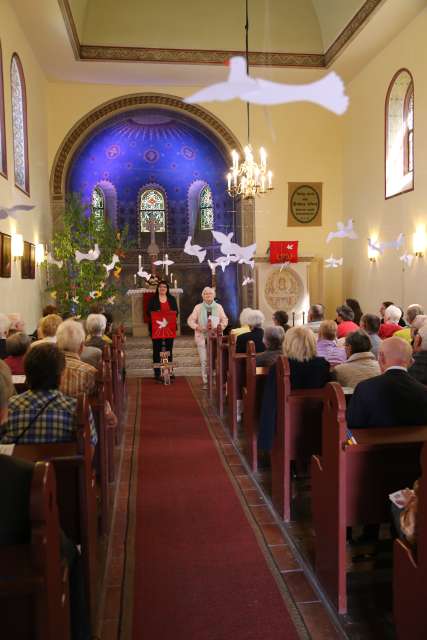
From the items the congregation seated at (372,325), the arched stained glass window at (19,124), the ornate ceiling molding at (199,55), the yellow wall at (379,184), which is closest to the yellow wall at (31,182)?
the arched stained glass window at (19,124)

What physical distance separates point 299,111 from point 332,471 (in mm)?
12374

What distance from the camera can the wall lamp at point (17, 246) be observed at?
9.29m

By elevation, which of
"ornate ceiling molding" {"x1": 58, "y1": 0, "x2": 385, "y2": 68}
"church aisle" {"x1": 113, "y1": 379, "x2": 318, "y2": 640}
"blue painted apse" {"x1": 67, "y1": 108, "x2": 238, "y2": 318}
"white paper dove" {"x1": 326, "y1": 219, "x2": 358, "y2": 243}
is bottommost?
"church aisle" {"x1": 113, "y1": 379, "x2": 318, "y2": 640}

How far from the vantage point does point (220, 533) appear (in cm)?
365

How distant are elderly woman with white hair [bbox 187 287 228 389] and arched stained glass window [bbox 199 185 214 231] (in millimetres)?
6894

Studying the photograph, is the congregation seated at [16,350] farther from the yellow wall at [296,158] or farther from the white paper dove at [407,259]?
the yellow wall at [296,158]

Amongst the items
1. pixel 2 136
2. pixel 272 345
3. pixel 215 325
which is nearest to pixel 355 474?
pixel 272 345

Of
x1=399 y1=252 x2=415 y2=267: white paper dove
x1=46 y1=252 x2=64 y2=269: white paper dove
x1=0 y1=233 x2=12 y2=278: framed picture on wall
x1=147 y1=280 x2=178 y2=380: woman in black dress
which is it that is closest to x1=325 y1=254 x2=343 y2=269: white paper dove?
x1=399 y1=252 x2=415 y2=267: white paper dove

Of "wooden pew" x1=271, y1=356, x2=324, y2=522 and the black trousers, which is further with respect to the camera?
the black trousers

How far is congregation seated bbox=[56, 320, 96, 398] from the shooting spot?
390 centimetres

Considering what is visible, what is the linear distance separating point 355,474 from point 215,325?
22.0ft

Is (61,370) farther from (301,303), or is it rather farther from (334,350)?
(301,303)

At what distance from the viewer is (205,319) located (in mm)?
9383

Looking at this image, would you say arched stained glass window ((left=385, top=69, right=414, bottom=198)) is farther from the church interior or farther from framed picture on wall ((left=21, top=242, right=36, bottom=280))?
framed picture on wall ((left=21, top=242, right=36, bottom=280))
